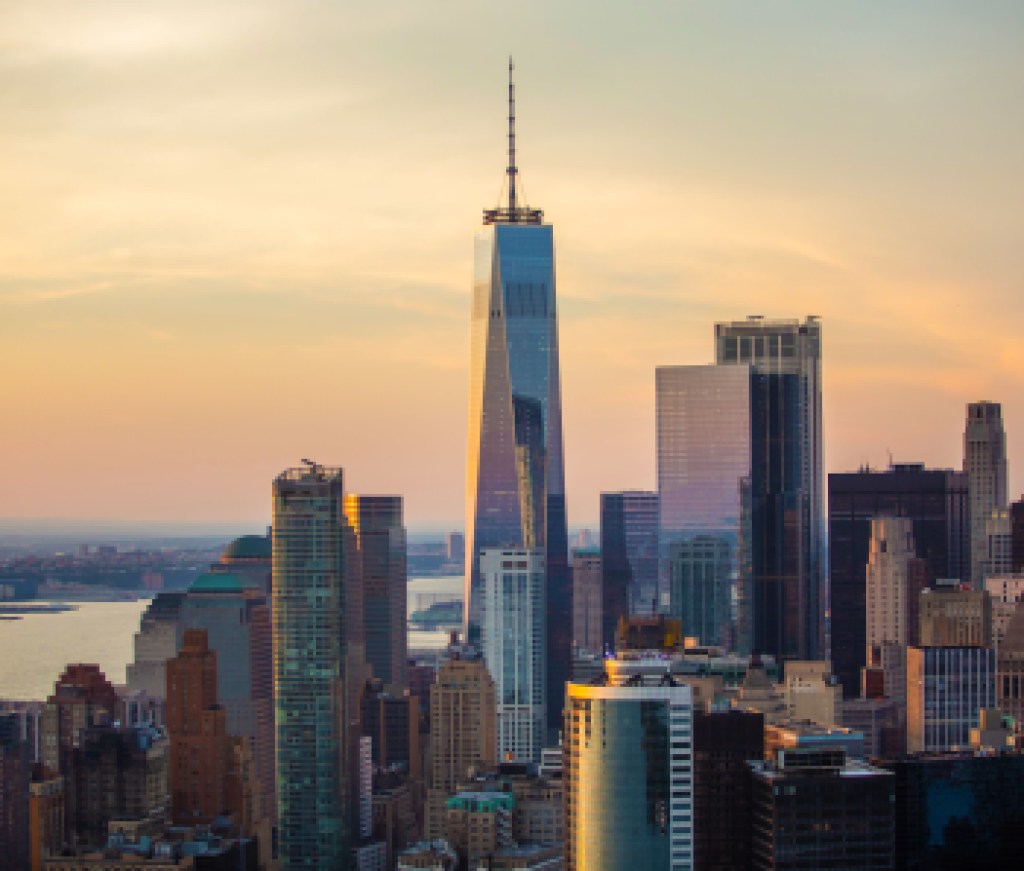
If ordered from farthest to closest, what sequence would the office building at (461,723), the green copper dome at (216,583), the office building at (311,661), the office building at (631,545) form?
the office building at (631,545) → the green copper dome at (216,583) → the office building at (461,723) → the office building at (311,661)

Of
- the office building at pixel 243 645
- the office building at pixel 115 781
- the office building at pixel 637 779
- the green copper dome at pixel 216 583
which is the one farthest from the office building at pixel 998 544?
the office building at pixel 637 779

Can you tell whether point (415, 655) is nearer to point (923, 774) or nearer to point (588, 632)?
point (588, 632)

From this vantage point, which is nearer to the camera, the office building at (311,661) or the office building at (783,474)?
the office building at (311,661)

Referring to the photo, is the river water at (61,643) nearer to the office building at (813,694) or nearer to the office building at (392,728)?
the office building at (392,728)

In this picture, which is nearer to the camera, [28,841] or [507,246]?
[28,841]

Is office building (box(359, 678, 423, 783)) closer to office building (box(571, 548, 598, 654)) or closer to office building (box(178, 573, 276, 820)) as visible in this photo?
office building (box(178, 573, 276, 820))

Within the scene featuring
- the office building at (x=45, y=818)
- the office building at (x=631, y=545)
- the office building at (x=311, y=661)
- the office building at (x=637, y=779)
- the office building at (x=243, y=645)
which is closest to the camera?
the office building at (x=637, y=779)

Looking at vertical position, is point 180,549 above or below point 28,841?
above

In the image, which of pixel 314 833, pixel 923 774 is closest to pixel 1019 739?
pixel 923 774
